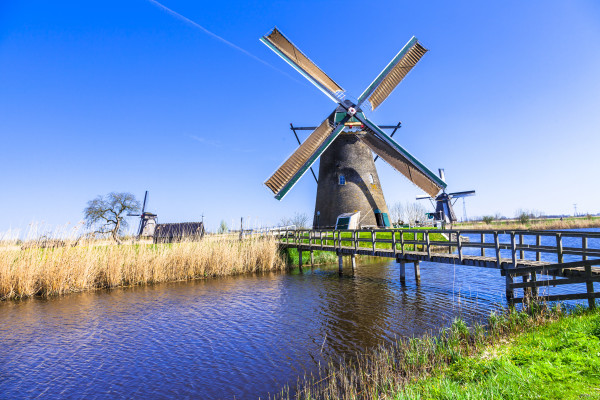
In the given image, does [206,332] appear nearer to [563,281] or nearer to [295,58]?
[563,281]

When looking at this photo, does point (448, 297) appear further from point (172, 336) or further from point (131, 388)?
point (131, 388)

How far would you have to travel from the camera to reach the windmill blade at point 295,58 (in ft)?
63.0

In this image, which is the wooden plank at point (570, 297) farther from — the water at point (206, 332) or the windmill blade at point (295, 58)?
the windmill blade at point (295, 58)

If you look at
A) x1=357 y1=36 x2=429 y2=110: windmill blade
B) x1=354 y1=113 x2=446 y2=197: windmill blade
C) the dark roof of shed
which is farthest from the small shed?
x1=357 y1=36 x2=429 y2=110: windmill blade

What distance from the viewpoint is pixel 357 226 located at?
1956 cm

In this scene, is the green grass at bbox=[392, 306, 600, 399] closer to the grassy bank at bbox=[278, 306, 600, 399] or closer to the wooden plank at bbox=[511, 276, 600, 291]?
the grassy bank at bbox=[278, 306, 600, 399]

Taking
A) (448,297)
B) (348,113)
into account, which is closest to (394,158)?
(348,113)

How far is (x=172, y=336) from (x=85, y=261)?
725 centimetres

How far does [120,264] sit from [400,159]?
15368 mm

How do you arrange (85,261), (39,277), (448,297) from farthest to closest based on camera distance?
(85,261)
(39,277)
(448,297)

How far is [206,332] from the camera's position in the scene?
7.74 m

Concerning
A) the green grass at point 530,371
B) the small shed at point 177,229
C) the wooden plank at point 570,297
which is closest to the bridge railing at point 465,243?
the wooden plank at point 570,297

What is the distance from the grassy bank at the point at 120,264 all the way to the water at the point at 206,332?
897mm

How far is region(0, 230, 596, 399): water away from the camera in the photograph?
5.39 m
